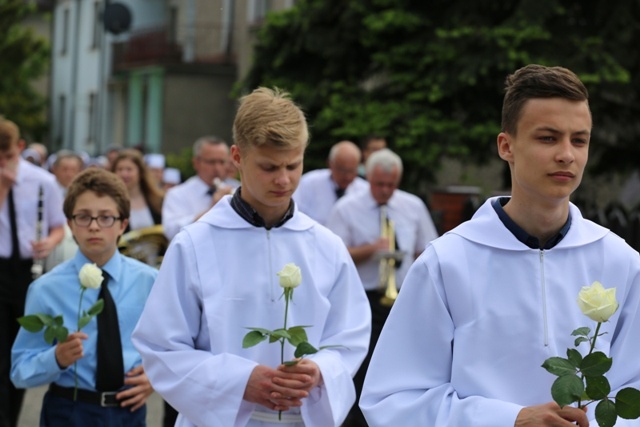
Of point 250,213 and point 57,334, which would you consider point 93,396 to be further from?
point 250,213

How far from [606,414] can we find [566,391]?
0.61ft

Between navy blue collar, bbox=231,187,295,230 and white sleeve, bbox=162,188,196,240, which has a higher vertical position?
navy blue collar, bbox=231,187,295,230

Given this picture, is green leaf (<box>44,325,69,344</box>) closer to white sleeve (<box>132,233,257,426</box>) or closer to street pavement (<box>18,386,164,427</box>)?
white sleeve (<box>132,233,257,426</box>)

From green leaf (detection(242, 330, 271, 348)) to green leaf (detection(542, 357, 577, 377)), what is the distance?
1.47m

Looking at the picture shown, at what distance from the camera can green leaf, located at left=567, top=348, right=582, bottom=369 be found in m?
3.69

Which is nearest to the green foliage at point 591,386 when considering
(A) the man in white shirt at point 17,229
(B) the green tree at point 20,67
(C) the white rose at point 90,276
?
(C) the white rose at point 90,276

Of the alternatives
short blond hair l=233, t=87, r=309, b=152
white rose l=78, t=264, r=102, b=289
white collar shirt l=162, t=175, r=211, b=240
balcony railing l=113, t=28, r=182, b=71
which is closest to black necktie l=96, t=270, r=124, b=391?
white rose l=78, t=264, r=102, b=289

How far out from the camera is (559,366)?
365 cm

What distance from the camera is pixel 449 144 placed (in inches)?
667

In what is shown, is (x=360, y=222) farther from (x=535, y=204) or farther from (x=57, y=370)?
(x=535, y=204)

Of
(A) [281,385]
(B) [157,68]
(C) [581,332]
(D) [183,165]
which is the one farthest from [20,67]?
(C) [581,332]

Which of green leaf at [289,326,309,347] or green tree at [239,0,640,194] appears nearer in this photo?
green leaf at [289,326,309,347]

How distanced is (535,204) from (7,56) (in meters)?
46.8

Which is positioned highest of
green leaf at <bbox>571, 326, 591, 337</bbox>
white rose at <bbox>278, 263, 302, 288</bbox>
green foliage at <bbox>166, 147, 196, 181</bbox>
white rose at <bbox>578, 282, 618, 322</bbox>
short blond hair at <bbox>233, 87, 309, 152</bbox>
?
short blond hair at <bbox>233, 87, 309, 152</bbox>
